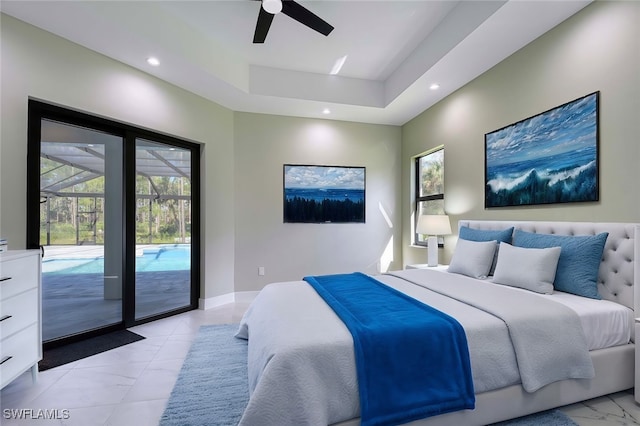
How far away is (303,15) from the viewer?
2.42 meters

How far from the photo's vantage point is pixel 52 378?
7.27 feet

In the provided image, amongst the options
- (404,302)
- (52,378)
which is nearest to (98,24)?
(52,378)

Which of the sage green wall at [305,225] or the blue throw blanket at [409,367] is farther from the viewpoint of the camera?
the sage green wall at [305,225]

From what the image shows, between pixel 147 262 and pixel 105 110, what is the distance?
169cm

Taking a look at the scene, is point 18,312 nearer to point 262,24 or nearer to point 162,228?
point 162,228

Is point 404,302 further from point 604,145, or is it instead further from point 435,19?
point 435,19

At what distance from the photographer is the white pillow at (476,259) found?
9.15 feet

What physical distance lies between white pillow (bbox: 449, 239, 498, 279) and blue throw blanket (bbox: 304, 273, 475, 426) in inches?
54.0

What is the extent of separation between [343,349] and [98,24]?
3.00 metres

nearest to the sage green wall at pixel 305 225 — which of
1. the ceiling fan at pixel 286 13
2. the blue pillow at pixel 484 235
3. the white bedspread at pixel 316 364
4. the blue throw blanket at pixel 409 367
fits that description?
the blue pillow at pixel 484 235

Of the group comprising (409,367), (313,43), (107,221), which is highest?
(313,43)

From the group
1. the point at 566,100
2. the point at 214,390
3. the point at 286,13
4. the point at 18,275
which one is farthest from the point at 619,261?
the point at 18,275

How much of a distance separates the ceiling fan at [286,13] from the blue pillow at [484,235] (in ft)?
7.88

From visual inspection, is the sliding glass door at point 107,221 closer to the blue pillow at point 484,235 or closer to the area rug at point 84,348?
the area rug at point 84,348
